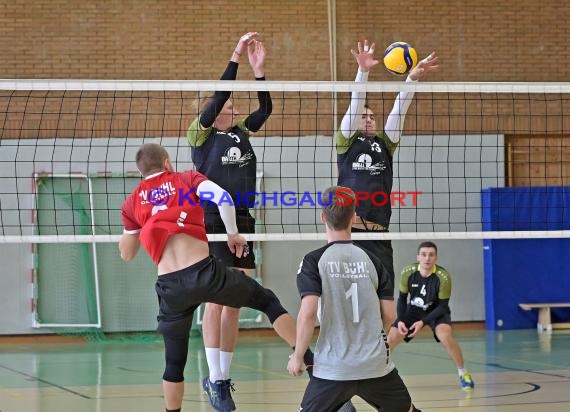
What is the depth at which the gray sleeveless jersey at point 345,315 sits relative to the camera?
4.54 meters

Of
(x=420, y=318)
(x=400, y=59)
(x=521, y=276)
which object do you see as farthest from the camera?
(x=521, y=276)

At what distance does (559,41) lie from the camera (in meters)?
16.4

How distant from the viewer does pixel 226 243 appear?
666 centimetres

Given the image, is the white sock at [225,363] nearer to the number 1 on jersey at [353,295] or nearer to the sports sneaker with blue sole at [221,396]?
the sports sneaker with blue sole at [221,396]

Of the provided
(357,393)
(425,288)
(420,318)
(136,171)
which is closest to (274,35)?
(136,171)

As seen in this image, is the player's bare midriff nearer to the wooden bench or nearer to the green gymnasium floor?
the green gymnasium floor

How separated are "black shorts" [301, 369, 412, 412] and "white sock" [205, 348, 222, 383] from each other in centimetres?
177

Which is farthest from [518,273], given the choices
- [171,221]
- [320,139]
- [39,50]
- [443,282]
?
[171,221]

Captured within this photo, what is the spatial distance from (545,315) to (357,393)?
11700 mm

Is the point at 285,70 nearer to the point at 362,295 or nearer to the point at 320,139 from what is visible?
the point at 320,139

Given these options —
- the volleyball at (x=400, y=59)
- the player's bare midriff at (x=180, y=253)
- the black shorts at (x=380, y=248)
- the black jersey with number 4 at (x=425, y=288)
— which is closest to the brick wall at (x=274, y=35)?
the black jersey with number 4 at (x=425, y=288)

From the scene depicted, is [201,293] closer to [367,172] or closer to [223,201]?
[223,201]

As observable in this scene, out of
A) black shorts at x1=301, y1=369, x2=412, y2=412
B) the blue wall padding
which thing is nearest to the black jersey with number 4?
black shorts at x1=301, y1=369, x2=412, y2=412

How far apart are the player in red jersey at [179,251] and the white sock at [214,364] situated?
0.58m
